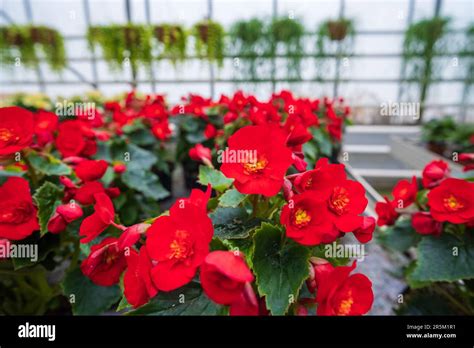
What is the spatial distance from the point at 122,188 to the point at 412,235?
0.89 metres

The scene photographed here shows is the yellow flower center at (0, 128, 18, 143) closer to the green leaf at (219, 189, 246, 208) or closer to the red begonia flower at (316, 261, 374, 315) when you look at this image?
the green leaf at (219, 189, 246, 208)

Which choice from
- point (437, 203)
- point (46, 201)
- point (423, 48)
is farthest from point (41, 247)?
point (423, 48)

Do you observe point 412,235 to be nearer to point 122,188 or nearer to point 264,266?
point 264,266

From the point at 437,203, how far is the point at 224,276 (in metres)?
0.46

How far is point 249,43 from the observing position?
4.14 meters

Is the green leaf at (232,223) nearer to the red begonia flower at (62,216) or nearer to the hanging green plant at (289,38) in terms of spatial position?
the red begonia flower at (62,216)

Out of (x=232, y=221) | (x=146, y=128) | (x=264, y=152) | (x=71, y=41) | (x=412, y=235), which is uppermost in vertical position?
(x=71, y=41)

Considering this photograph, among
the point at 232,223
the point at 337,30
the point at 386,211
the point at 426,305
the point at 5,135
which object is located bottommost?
the point at 426,305

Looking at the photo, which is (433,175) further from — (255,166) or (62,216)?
(62,216)

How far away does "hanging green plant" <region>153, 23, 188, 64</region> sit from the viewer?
152 inches

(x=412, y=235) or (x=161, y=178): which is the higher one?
(x=412, y=235)

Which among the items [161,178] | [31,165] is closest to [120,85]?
[161,178]

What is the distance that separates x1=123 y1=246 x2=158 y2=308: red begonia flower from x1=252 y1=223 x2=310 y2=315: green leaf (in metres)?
0.12

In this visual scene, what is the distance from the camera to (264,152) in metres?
0.40
